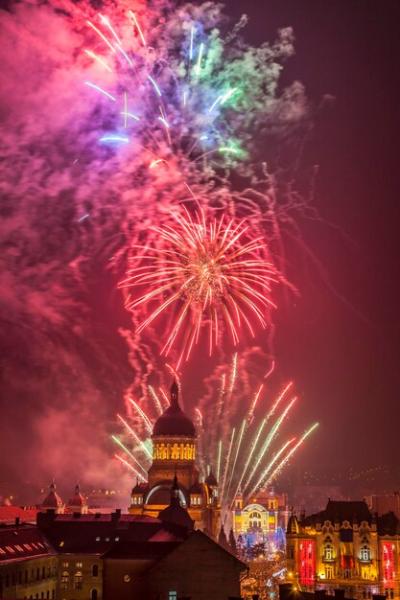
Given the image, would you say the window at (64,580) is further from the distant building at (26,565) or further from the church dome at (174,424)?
the church dome at (174,424)

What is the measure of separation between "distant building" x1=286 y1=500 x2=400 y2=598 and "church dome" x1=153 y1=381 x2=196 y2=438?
19.5 meters

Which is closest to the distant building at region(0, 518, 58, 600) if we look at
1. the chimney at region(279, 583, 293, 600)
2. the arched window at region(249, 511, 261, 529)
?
the chimney at region(279, 583, 293, 600)

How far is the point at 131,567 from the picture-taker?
55.5 metres

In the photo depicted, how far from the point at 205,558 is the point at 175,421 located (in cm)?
4987

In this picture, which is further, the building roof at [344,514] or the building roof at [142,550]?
the building roof at [344,514]

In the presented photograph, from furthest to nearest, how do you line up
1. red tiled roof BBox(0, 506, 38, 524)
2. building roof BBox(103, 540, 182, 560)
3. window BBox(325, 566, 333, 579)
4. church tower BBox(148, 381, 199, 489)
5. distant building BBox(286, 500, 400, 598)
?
church tower BBox(148, 381, 199, 489), red tiled roof BBox(0, 506, 38, 524), window BBox(325, 566, 333, 579), distant building BBox(286, 500, 400, 598), building roof BBox(103, 540, 182, 560)

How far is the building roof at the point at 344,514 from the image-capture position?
8681 centimetres

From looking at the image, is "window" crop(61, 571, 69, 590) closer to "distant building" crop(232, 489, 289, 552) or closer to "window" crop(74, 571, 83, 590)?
"window" crop(74, 571, 83, 590)

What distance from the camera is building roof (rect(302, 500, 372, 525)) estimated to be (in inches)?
3418

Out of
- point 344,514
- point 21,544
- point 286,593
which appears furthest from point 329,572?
point 286,593

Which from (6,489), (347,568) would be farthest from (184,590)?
(6,489)

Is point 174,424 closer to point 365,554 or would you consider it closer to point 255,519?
point 365,554

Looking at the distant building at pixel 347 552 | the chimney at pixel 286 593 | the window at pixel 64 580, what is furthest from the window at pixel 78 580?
the distant building at pixel 347 552

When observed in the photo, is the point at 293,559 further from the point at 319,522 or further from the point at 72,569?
the point at 72,569
